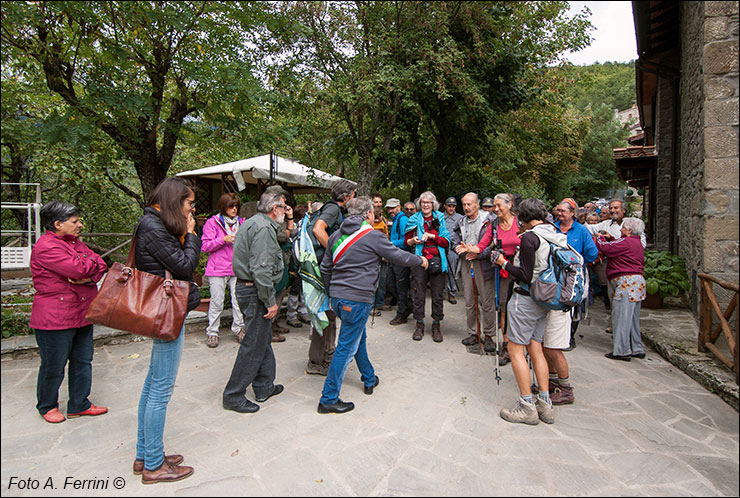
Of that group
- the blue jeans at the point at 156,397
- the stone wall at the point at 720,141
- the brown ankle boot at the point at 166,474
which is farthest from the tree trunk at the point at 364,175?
the brown ankle boot at the point at 166,474

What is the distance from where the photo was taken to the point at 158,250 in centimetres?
273

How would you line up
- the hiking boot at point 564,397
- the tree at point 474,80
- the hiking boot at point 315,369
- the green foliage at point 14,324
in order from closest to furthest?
1. the hiking boot at point 564,397
2. the hiking boot at point 315,369
3. the green foliage at point 14,324
4. the tree at point 474,80

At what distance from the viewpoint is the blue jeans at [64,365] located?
3412mm

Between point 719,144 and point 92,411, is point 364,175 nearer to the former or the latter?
point 719,144

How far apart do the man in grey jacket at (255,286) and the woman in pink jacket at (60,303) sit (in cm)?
115

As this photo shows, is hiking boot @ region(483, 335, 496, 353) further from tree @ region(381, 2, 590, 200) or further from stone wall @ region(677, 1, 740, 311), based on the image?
tree @ region(381, 2, 590, 200)

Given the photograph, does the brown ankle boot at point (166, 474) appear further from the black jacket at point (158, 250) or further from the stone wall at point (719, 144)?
the stone wall at point (719, 144)

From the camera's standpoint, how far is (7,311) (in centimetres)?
539

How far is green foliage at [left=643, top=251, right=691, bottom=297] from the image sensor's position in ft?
22.5

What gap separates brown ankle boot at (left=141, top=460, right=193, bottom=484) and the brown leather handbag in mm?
853

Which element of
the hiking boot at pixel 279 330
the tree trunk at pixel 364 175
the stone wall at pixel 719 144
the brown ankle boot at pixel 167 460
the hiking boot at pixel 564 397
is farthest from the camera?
the tree trunk at pixel 364 175

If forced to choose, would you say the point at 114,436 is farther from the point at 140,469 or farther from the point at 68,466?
the point at 140,469

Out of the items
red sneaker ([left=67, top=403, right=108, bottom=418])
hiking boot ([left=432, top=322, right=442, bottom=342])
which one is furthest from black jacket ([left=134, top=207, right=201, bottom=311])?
hiking boot ([left=432, top=322, right=442, bottom=342])

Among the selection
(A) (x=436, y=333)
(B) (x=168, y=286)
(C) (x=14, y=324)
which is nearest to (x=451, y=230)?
(A) (x=436, y=333)
